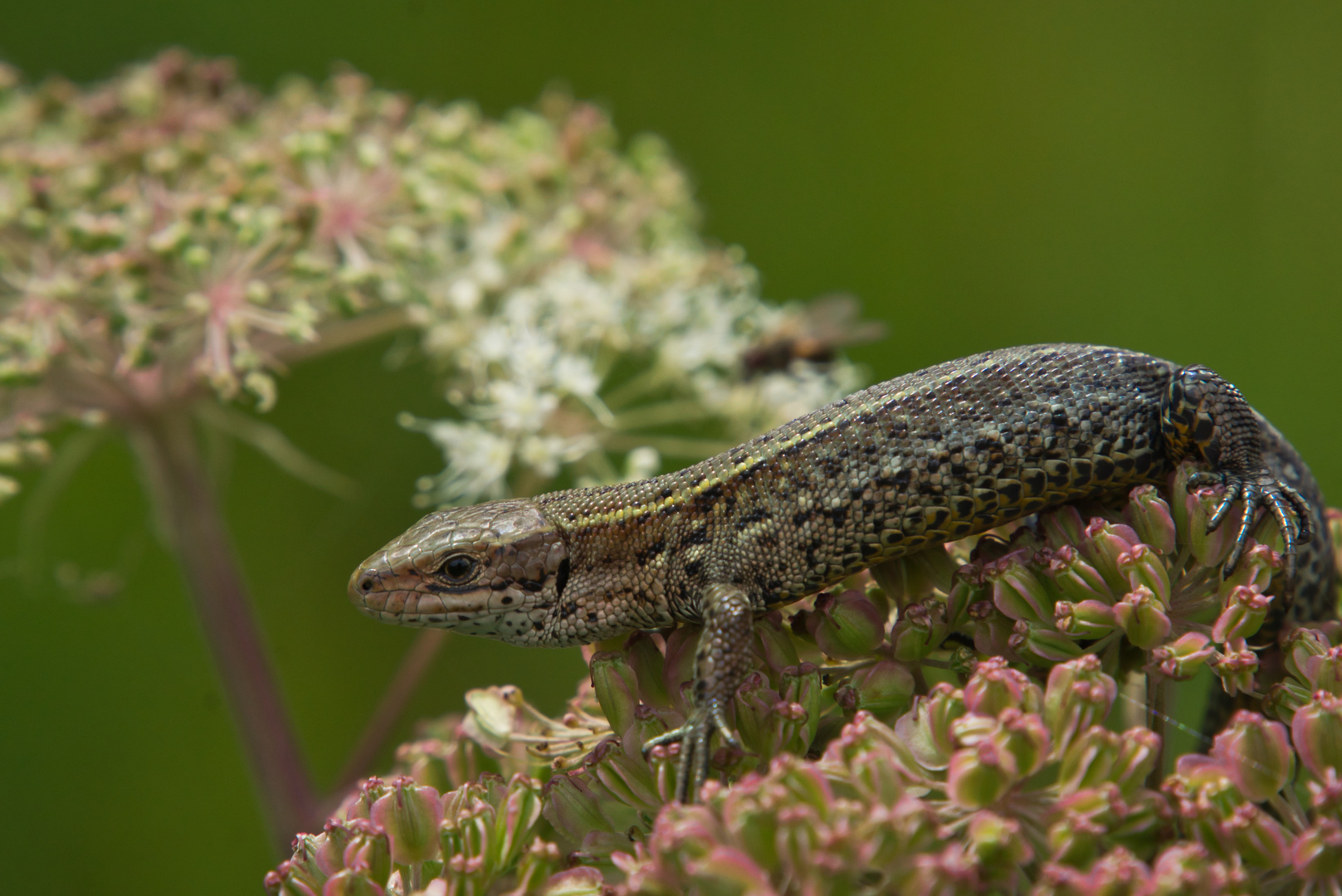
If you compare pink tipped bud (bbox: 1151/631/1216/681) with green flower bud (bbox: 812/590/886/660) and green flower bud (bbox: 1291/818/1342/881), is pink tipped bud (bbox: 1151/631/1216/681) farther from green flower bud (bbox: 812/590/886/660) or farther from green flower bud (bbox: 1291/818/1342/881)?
green flower bud (bbox: 812/590/886/660)

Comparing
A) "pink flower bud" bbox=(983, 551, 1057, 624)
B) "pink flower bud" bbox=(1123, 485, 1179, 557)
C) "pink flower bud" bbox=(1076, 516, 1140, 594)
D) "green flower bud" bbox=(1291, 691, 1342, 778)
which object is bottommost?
"green flower bud" bbox=(1291, 691, 1342, 778)

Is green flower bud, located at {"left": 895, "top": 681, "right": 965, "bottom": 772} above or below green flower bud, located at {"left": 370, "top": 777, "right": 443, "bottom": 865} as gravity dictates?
above

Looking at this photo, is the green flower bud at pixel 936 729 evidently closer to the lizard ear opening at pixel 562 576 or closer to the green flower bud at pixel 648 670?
the green flower bud at pixel 648 670

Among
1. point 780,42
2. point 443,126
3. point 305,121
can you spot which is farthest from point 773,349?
point 780,42

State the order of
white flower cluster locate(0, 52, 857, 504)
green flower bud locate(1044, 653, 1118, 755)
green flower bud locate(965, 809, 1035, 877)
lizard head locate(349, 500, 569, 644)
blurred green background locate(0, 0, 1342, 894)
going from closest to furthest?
1. green flower bud locate(965, 809, 1035, 877)
2. green flower bud locate(1044, 653, 1118, 755)
3. lizard head locate(349, 500, 569, 644)
4. white flower cluster locate(0, 52, 857, 504)
5. blurred green background locate(0, 0, 1342, 894)

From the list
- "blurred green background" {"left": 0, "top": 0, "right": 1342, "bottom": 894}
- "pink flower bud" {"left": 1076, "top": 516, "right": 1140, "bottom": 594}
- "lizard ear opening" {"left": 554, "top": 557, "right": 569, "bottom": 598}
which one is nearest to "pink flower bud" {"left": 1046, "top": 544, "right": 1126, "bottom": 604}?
"pink flower bud" {"left": 1076, "top": 516, "right": 1140, "bottom": 594}

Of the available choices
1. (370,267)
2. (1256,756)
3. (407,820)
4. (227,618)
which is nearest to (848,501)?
(1256,756)

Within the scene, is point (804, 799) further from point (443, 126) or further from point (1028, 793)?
point (443, 126)
